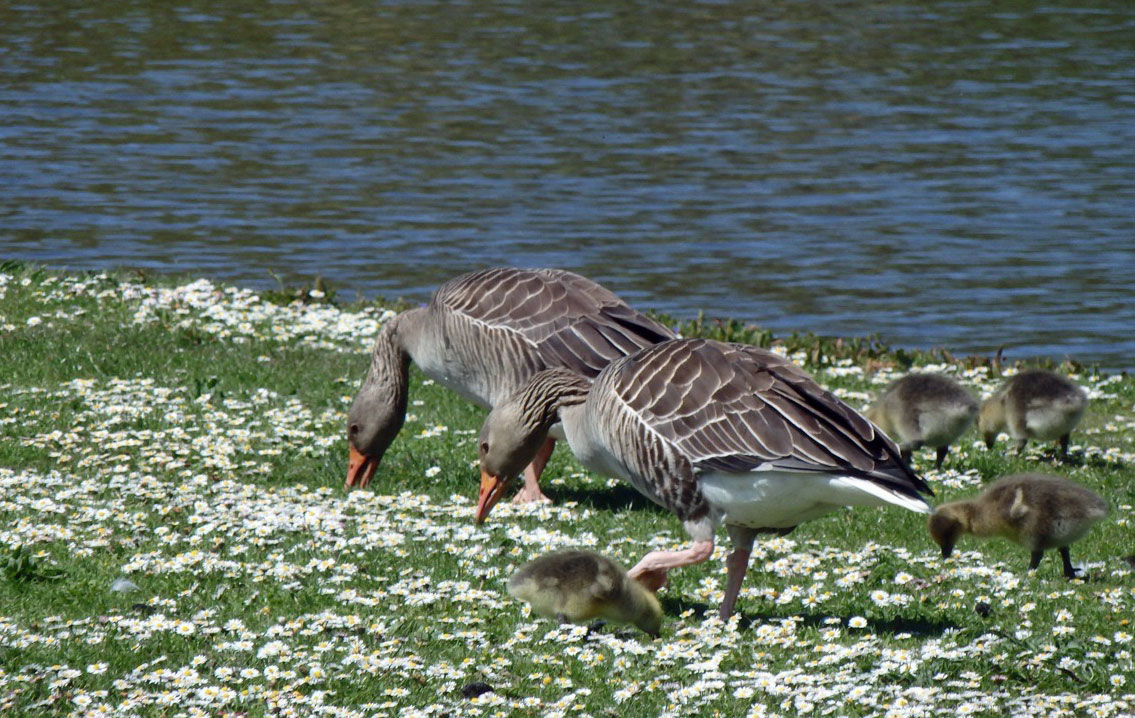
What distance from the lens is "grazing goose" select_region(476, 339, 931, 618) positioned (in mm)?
6992

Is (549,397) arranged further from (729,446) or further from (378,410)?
(378,410)

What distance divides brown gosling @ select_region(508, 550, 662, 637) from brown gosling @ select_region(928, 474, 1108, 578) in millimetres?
2077

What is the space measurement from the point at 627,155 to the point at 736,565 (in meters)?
23.4

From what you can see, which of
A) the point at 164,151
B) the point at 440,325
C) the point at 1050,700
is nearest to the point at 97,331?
the point at 440,325

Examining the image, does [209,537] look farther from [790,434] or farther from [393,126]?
[393,126]

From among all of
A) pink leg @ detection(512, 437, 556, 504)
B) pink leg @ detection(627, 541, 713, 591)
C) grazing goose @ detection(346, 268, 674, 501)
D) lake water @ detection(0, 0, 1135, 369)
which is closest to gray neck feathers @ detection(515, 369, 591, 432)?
grazing goose @ detection(346, 268, 674, 501)

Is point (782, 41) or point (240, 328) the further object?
point (782, 41)

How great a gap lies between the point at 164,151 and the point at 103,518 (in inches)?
909

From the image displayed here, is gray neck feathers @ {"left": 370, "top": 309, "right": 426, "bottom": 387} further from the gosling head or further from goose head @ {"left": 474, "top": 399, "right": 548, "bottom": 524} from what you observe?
the gosling head

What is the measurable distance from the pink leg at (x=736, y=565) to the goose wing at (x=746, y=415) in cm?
49

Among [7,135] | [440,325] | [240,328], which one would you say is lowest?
[7,135]

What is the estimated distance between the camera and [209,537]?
8859 millimetres

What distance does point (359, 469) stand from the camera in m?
10.4

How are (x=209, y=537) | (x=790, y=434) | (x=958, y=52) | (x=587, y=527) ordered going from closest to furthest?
(x=790, y=434) → (x=209, y=537) → (x=587, y=527) → (x=958, y=52)
